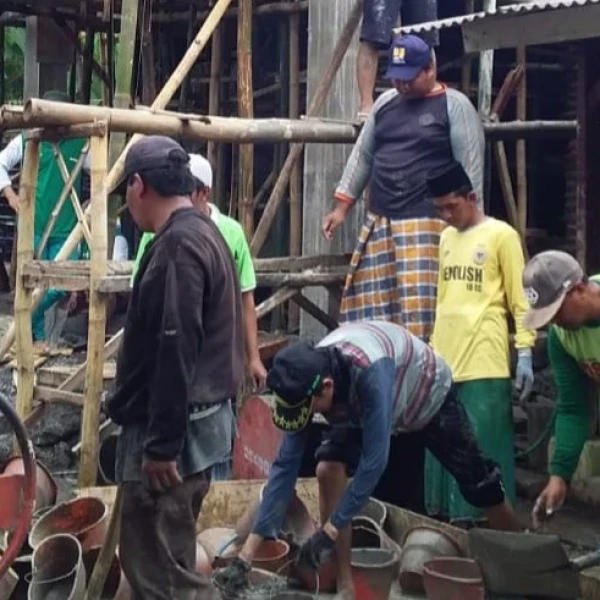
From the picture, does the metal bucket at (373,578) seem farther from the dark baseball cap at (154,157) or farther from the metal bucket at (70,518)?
the dark baseball cap at (154,157)

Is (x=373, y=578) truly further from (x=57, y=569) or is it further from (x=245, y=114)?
(x=245, y=114)

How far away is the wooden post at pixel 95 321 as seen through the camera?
6551 mm

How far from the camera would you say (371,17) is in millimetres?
7941

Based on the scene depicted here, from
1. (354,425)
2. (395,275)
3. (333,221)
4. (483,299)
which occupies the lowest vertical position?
(354,425)

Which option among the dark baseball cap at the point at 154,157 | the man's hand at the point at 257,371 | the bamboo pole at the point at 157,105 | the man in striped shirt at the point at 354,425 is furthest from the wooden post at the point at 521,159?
the dark baseball cap at the point at 154,157

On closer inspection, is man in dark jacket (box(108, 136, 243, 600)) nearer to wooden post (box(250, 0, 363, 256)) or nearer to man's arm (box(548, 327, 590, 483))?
man's arm (box(548, 327, 590, 483))

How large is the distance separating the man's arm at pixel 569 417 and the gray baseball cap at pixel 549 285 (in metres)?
0.54

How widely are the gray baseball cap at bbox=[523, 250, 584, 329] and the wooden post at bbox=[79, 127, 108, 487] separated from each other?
285 centimetres

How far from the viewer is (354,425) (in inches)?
206

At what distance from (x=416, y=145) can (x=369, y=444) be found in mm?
2310

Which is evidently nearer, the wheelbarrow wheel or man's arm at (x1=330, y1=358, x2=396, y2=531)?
the wheelbarrow wheel

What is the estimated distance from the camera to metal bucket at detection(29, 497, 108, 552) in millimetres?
5730

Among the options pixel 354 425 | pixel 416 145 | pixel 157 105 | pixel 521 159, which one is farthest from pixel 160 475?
pixel 521 159

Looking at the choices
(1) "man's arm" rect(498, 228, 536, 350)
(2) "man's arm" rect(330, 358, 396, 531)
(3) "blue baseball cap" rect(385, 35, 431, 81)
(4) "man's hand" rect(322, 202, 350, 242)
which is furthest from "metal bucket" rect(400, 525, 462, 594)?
(3) "blue baseball cap" rect(385, 35, 431, 81)
